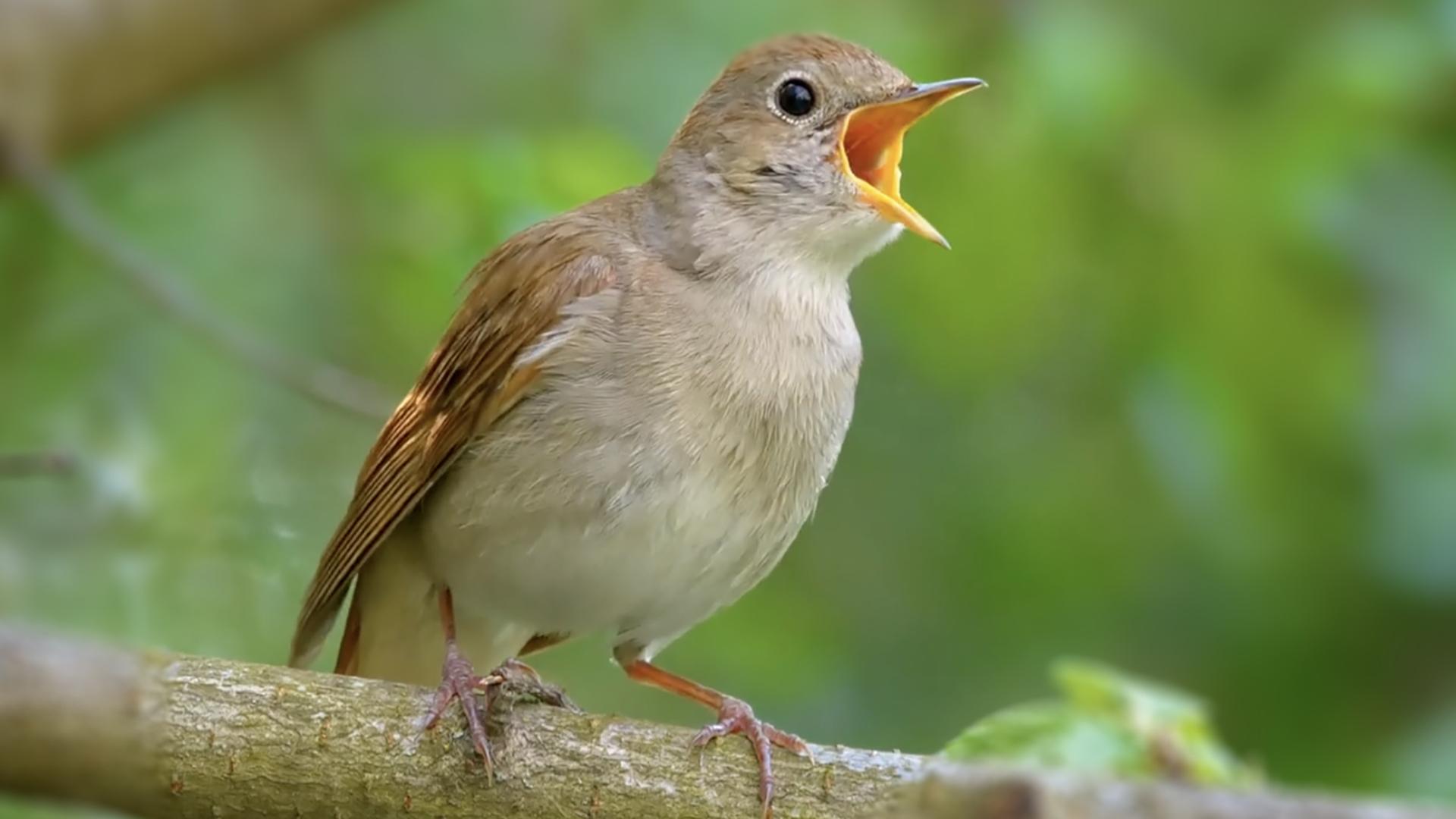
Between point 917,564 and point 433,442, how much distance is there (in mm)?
2903

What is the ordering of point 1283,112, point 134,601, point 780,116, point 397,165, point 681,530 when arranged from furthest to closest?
point 1283,112 → point 397,165 → point 134,601 → point 780,116 → point 681,530

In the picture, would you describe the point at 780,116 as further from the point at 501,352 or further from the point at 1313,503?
the point at 1313,503

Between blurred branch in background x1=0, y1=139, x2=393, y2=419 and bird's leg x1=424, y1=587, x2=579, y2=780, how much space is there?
1.68 metres

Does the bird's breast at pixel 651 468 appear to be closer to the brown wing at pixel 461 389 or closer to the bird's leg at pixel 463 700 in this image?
the brown wing at pixel 461 389

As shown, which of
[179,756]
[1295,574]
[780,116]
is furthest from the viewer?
[1295,574]

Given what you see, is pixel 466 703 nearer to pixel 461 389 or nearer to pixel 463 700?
pixel 463 700

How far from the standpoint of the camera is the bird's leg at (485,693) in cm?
336

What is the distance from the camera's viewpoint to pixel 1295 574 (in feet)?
21.1

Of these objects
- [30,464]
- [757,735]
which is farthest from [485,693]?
[30,464]

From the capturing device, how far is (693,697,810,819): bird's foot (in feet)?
11.1

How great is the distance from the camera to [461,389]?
432cm

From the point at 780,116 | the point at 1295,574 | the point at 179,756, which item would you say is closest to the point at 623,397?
the point at 780,116

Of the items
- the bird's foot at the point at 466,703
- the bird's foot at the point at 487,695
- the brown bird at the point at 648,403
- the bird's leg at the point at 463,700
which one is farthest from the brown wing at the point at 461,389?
the bird's foot at the point at 487,695

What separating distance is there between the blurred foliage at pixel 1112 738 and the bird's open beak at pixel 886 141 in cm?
110
